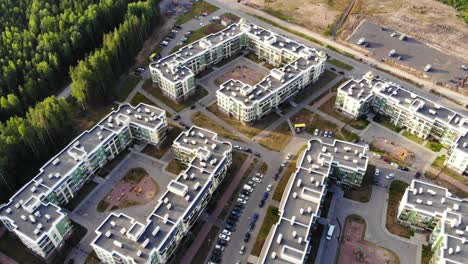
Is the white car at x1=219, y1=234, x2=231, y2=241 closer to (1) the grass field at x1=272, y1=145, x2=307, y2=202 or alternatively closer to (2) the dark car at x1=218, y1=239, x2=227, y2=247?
(2) the dark car at x1=218, y1=239, x2=227, y2=247

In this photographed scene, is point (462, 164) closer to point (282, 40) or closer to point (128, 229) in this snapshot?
point (282, 40)

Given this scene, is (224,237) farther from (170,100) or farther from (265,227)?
(170,100)

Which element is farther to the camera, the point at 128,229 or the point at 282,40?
the point at 282,40

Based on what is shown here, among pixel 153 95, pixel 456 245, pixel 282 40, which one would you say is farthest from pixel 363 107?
pixel 153 95

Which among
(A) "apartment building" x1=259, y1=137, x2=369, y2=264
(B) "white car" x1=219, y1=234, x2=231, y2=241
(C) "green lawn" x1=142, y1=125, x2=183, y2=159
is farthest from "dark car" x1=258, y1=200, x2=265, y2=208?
(C) "green lawn" x1=142, y1=125, x2=183, y2=159

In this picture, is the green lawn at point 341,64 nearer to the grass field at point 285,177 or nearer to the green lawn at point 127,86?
the grass field at point 285,177

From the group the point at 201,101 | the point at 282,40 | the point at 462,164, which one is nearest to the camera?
the point at 462,164
